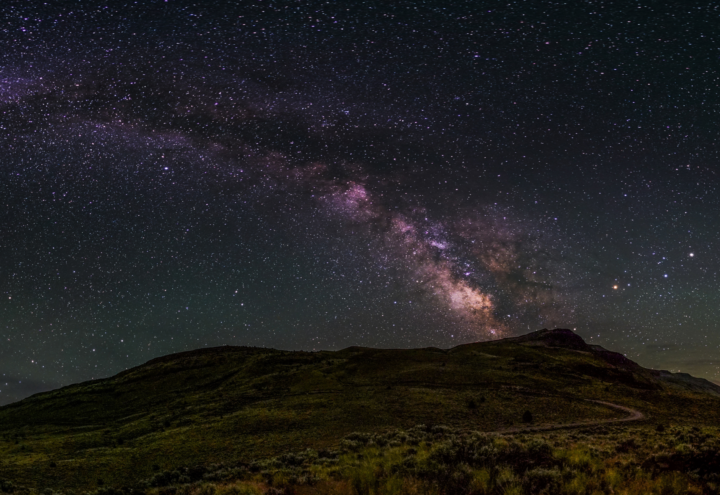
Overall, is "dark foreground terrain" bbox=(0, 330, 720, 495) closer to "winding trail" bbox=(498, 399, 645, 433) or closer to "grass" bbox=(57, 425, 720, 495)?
"grass" bbox=(57, 425, 720, 495)

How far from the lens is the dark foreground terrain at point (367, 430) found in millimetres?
12117

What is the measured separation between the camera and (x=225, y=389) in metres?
61.2

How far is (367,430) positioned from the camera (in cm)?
3462

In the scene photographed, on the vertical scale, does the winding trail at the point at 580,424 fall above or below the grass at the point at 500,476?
below

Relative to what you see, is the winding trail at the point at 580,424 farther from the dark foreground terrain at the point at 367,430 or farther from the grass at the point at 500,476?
the grass at the point at 500,476

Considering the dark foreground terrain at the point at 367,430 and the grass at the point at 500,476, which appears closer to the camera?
the grass at the point at 500,476

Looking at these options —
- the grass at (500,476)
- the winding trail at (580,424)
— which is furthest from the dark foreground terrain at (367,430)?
the winding trail at (580,424)

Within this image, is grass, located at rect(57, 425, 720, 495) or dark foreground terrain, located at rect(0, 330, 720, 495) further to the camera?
dark foreground terrain, located at rect(0, 330, 720, 495)

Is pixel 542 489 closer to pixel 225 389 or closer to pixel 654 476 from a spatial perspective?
pixel 654 476

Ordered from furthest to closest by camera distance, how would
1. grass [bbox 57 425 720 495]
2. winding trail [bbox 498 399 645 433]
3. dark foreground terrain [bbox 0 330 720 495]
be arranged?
winding trail [bbox 498 399 645 433]
dark foreground terrain [bbox 0 330 720 495]
grass [bbox 57 425 720 495]

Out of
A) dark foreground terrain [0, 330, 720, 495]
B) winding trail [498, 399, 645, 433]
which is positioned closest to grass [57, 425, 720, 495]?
dark foreground terrain [0, 330, 720, 495]

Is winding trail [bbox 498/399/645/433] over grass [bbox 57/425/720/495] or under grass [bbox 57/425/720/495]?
under

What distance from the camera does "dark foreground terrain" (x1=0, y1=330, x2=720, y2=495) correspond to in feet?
39.8

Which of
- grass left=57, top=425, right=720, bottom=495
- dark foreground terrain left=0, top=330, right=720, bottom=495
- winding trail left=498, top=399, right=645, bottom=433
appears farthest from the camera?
winding trail left=498, top=399, right=645, bottom=433
